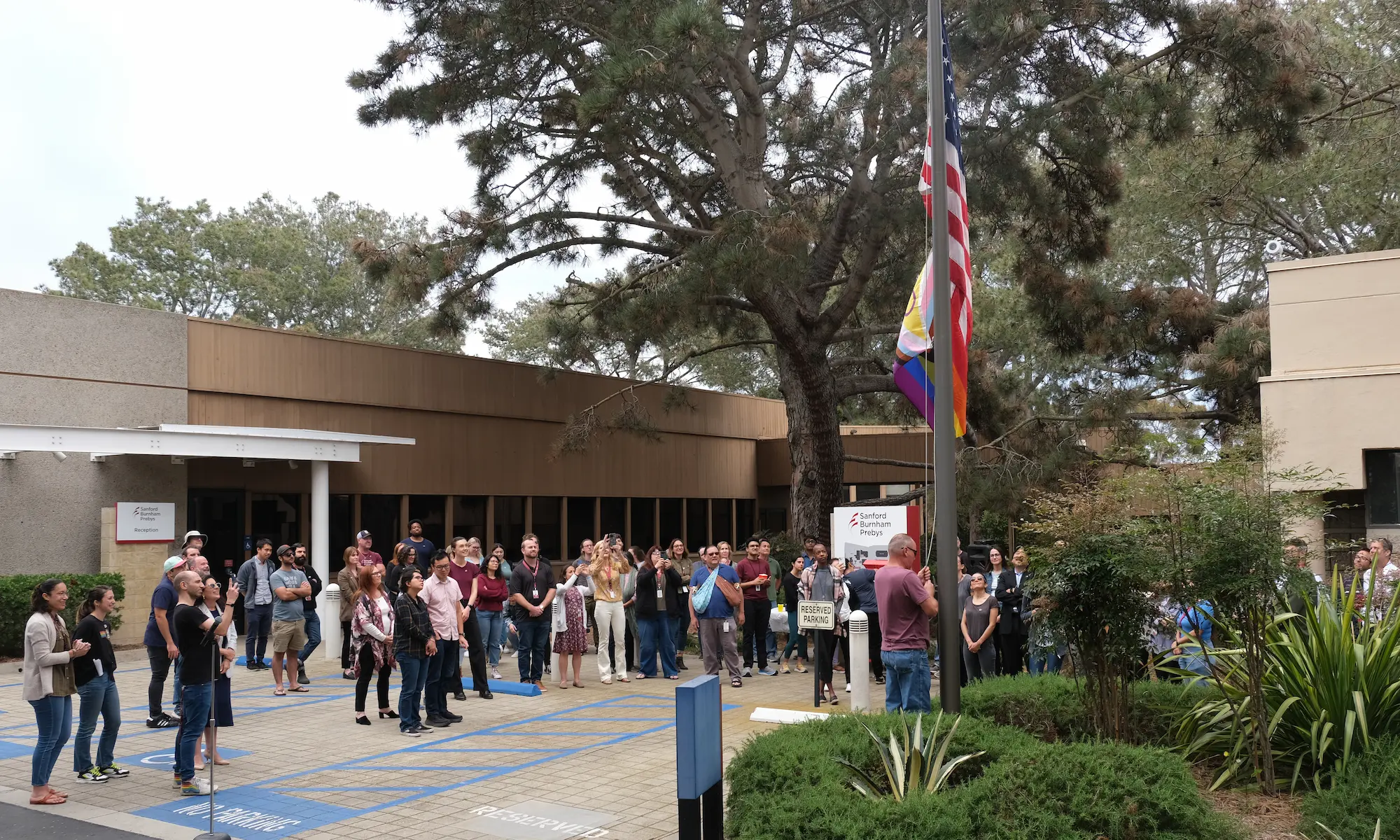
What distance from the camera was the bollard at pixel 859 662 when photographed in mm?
11859

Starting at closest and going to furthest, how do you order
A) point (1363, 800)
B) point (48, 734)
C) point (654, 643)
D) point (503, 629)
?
point (1363, 800)
point (48, 734)
point (654, 643)
point (503, 629)

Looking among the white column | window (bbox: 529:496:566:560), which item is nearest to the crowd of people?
the white column

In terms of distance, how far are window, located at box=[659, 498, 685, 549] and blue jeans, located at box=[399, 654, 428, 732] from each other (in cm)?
1882

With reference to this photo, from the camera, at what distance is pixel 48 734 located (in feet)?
29.1

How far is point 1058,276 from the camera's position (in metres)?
20.7

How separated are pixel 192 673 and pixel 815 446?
14.3 m

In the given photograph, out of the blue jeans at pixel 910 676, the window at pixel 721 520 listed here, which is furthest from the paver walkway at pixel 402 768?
the window at pixel 721 520

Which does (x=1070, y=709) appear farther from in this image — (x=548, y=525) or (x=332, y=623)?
(x=548, y=525)

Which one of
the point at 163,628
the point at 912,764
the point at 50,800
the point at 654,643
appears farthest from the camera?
the point at 654,643

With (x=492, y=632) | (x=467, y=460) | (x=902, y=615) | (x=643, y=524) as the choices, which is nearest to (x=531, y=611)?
(x=492, y=632)

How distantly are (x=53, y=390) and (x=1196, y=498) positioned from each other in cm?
1657

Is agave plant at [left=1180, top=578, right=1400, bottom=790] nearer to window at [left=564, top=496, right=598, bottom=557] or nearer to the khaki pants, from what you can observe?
the khaki pants

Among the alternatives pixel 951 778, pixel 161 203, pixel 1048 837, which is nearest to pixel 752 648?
pixel 951 778

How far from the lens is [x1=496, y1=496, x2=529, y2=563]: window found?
25.3m
